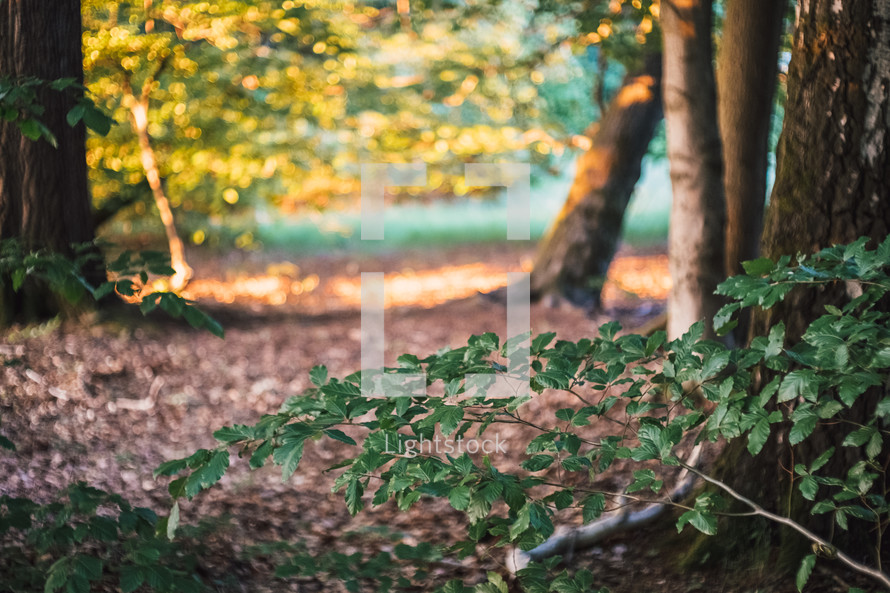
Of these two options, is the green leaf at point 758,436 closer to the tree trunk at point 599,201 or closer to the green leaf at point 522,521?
the green leaf at point 522,521

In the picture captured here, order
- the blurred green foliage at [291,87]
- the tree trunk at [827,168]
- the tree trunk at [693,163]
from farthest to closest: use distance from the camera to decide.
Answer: the blurred green foliage at [291,87]
the tree trunk at [693,163]
the tree trunk at [827,168]

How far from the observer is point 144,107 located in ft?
20.2

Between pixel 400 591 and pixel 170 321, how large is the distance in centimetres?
370

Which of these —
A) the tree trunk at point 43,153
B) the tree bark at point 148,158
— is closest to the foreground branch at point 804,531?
the tree trunk at point 43,153

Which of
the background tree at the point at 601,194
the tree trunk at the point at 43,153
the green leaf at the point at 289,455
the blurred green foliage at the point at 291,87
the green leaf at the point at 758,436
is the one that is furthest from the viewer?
the background tree at the point at 601,194

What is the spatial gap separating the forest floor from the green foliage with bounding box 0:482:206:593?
0.33m

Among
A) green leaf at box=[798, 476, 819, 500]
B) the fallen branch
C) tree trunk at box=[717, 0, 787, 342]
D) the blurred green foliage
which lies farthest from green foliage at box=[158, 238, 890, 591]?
the blurred green foliage

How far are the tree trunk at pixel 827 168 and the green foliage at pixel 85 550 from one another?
5.89 feet

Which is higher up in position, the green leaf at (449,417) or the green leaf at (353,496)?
the green leaf at (449,417)

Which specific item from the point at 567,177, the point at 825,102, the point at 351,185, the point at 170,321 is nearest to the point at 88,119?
the point at 825,102

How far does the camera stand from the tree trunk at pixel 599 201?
21.6 feet

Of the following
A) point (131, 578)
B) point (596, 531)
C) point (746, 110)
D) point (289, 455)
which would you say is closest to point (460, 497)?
point (289, 455)

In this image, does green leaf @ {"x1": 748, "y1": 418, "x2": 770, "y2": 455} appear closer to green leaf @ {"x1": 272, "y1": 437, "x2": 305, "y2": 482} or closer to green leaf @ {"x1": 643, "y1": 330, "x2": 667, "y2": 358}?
green leaf @ {"x1": 643, "y1": 330, "x2": 667, "y2": 358}

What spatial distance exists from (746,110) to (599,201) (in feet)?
9.79
